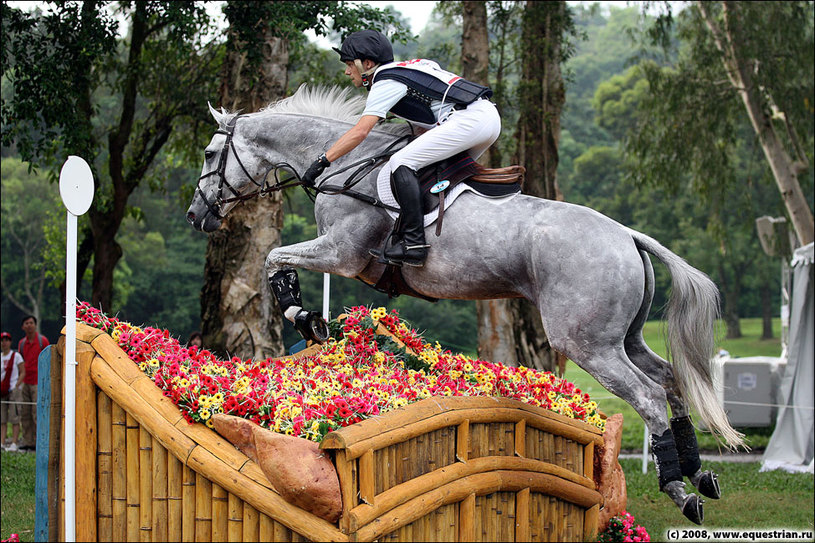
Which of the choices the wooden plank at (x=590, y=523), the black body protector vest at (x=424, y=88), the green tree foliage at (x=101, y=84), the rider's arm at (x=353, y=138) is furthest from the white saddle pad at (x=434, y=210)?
the green tree foliage at (x=101, y=84)

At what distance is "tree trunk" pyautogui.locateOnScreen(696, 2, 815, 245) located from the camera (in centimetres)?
1214

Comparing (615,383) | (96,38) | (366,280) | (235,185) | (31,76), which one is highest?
(96,38)

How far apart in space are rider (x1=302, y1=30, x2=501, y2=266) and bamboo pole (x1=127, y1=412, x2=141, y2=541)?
52.3 inches

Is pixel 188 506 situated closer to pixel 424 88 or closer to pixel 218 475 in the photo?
pixel 218 475

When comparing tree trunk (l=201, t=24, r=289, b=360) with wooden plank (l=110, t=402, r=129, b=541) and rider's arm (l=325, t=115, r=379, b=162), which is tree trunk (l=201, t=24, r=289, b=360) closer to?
rider's arm (l=325, t=115, r=379, b=162)

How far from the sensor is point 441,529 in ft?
12.0

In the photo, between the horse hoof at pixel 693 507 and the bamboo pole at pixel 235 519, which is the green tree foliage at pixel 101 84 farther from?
the horse hoof at pixel 693 507

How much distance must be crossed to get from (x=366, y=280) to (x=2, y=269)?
25386 mm

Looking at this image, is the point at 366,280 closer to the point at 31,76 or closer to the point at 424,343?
the point at 424,343

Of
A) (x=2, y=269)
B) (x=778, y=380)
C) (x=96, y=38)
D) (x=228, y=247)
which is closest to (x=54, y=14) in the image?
(x=96, y=38)

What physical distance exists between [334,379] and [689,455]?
1.74 meters

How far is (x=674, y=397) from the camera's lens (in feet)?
13.1

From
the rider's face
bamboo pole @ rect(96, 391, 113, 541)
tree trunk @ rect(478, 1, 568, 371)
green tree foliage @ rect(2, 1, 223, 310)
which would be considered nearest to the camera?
bamboo pole @ rect(96, 391, 113, 541)

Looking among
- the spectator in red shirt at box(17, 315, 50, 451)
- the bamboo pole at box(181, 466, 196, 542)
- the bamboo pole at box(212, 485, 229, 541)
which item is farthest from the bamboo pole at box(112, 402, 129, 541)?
the spectator in red shirt at box(17, 315, 50, 451)
